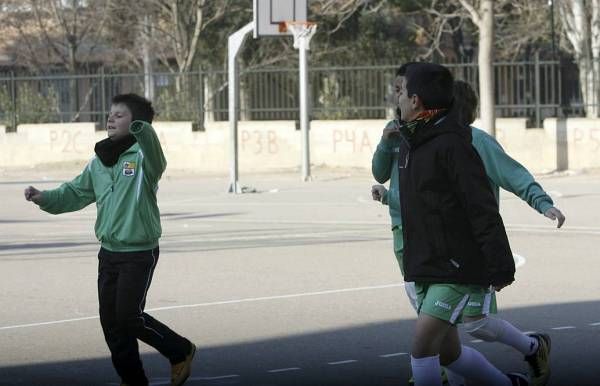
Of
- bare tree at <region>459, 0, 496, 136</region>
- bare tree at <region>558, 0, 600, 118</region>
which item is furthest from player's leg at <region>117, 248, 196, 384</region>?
bare tree at <region>558, 0, 600, 118</region>

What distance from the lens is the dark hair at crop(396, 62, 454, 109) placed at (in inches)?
221

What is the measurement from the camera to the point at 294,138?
2869 centimetres

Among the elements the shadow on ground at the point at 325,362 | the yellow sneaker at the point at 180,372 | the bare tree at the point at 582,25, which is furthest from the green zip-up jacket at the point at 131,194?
the bare tree at the point at 582,25

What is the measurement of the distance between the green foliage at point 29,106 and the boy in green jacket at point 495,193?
2631 cm

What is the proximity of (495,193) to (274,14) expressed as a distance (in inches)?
756

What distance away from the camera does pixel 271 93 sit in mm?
30688

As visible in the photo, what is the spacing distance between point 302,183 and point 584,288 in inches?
569

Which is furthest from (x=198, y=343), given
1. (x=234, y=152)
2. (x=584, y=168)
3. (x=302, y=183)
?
(x=584, y=168)

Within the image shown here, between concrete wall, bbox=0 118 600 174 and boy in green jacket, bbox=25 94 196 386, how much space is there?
20130mm

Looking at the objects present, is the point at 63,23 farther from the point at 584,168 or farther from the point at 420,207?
the point at 420,207

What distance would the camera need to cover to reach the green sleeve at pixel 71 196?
278 inches

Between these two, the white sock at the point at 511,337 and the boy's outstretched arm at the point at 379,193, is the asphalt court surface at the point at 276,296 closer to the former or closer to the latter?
the white sock at the point at 511,337

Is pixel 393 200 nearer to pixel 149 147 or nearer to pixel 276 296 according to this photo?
pixel 149 147

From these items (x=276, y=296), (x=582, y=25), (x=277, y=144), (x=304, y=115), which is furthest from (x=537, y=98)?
(x=276, y=296)
